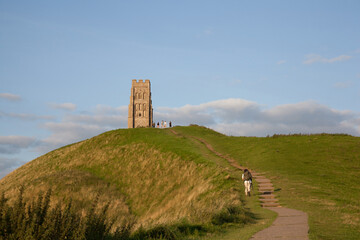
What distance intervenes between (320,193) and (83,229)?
758 inches

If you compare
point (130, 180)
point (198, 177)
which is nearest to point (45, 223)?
point (198, 177)

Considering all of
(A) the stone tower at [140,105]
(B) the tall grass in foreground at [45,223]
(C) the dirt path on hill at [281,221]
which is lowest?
(C) the dirt path on hill at [281,221]

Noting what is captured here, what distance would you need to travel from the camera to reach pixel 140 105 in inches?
5138

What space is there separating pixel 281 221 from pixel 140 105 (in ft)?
381

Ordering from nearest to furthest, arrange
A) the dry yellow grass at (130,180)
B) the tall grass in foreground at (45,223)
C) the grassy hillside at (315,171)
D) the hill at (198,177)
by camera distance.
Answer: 1. the tall grass in foreground at (45,223)
2. the grassy hillside at (315,171)
3. the hill at (198,177)
4. the dry yellow grass at (130,180)

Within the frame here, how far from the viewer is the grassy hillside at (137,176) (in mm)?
30031

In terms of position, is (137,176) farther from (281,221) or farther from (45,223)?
(45,223)

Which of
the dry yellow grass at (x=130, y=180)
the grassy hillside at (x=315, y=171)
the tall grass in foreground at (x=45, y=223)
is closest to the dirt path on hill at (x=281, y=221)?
the grassy hillside at (x=315, y=171)

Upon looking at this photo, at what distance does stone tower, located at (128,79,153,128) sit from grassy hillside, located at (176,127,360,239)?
235 feet

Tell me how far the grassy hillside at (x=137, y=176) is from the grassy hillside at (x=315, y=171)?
3.83 m

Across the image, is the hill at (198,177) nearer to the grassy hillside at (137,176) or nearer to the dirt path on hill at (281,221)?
the grassy hillside at (137,176)

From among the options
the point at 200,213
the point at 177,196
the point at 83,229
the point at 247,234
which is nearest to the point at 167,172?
the point at 177,196

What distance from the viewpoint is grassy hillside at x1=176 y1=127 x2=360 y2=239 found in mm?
17438

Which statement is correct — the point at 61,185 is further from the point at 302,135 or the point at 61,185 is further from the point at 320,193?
the point at 302,135
